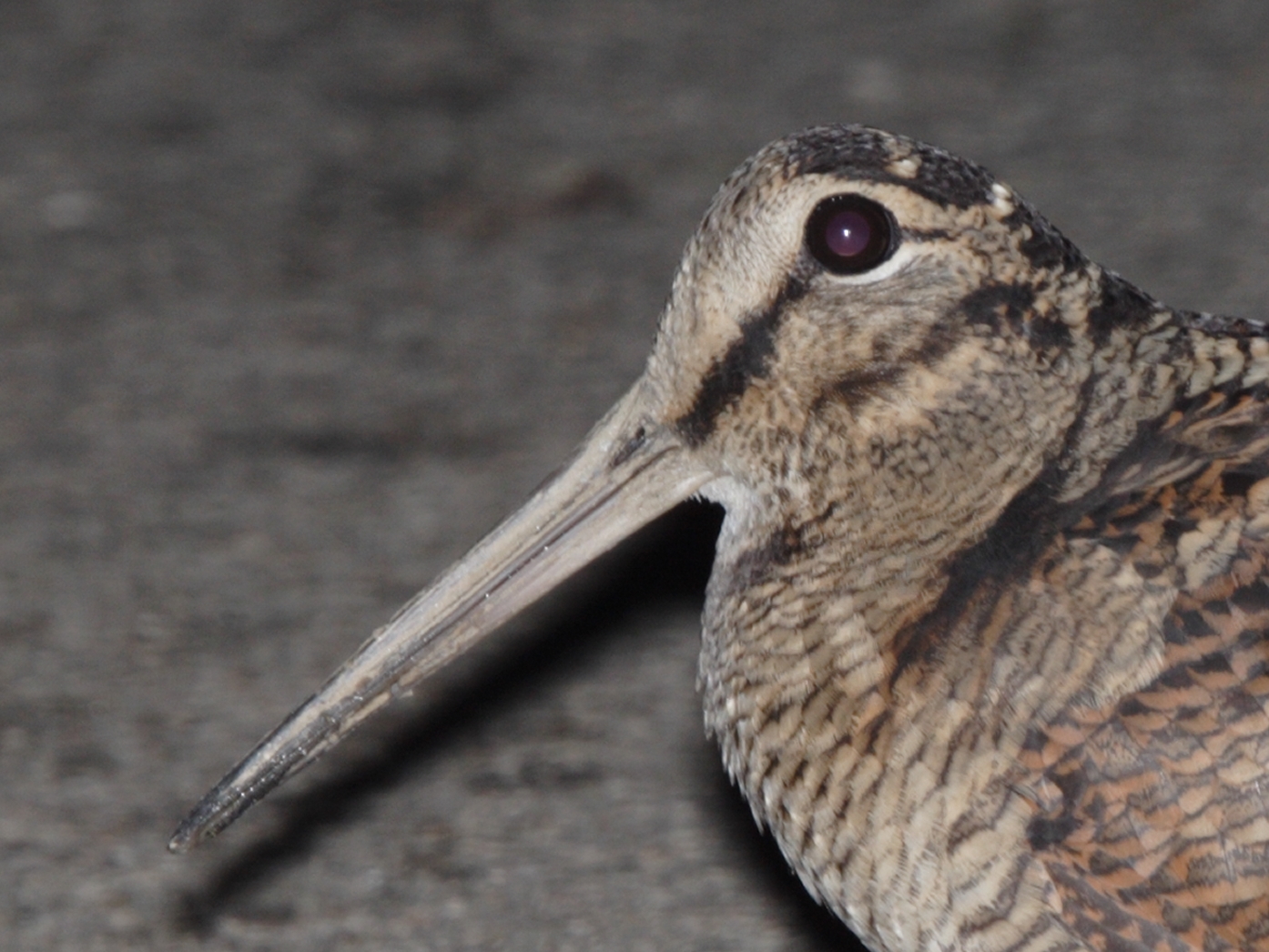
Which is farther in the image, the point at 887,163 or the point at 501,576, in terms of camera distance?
the point at 501,576

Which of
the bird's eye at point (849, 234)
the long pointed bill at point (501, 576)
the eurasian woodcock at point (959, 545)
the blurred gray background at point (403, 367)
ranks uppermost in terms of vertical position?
the blurred gray background at point (403, 367)

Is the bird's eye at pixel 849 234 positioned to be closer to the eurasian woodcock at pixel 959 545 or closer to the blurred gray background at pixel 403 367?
the eurasian woodcock at pixel 959 545

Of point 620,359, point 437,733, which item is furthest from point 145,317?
point 437,733

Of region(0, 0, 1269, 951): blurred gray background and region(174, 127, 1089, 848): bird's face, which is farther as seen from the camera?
region(0, 0, 1269, 951): blurred gray background

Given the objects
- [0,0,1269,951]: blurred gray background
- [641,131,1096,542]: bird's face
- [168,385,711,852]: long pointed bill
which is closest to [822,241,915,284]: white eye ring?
[641,131,1096,542]: bird's face

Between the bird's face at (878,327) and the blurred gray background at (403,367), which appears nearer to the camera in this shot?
the bird's face at (878,327)

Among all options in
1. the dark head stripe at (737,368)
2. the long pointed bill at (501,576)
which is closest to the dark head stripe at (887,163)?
the dark head stripe at (737,368)

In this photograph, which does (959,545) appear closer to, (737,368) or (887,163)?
(737,368)

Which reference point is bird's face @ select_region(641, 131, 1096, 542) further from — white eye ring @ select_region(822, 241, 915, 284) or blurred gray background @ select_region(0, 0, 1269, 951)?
blurred gray background @ select_region(0, 0, 1269, 951)

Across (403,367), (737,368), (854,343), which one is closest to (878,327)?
(854,343)
